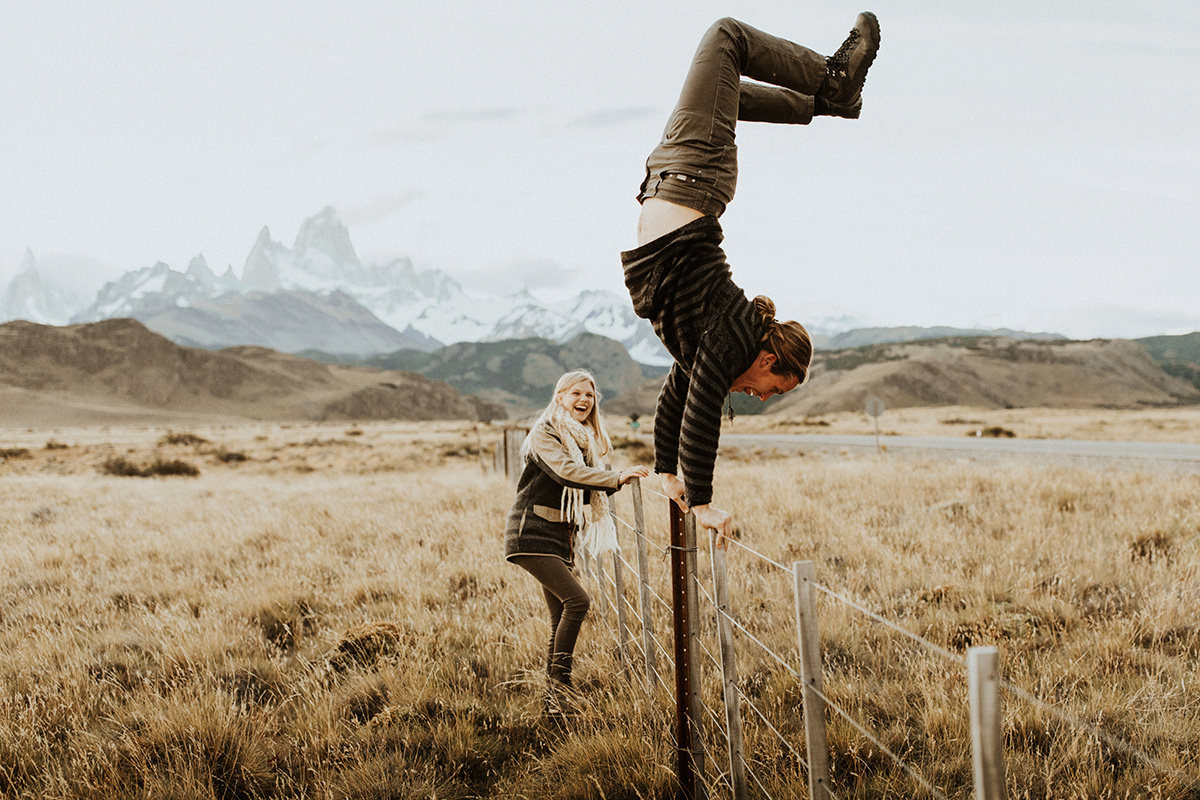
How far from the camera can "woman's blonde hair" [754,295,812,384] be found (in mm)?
2631

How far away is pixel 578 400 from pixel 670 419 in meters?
1.24

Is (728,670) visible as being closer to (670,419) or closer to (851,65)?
(670,419)

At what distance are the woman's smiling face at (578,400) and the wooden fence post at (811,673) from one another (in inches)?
90.5

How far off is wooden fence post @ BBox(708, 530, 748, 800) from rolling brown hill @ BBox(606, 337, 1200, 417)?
339ft

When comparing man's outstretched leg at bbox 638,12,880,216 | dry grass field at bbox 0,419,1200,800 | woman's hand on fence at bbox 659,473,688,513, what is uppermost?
man's outstretched leg at bbox 638,12,880,216

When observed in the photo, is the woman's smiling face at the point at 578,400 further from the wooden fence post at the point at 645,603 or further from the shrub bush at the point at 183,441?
the shrub bush at the point at 183,441

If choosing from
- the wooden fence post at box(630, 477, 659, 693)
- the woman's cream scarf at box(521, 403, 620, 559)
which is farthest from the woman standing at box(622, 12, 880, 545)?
the woman's cream scarf at box(521, 403, 620, 559)

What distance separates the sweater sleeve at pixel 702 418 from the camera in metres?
2.56

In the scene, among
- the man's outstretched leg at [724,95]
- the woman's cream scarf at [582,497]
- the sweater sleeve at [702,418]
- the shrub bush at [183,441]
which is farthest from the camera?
the shrub bush at [183,441]

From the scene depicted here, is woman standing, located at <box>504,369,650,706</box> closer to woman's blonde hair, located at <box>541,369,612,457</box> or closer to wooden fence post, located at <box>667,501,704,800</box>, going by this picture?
woman's blonde hair, located at <box>541,369,612,457</box>

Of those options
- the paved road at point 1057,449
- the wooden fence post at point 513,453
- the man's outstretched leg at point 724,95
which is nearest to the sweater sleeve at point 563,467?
the man's outstretched leg at point 724,95

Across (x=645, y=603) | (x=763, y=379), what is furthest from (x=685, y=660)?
(x=763, y=379)

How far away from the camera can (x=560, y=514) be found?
4.35 meters

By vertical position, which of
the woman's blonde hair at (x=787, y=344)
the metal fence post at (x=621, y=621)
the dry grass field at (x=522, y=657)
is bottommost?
the dry grass field at (x=522, y=657)
